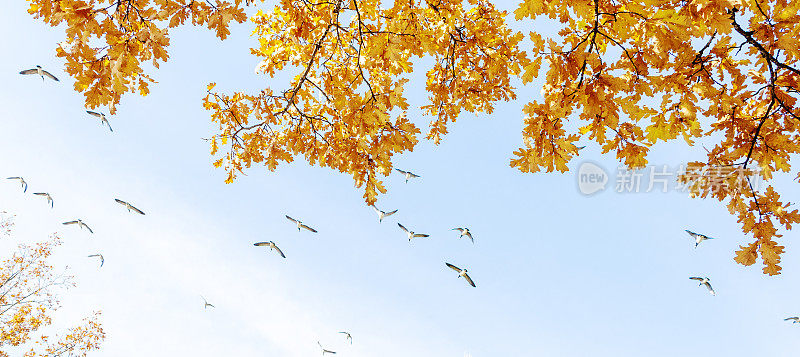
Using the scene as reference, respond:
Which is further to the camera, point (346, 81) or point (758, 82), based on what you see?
point (346, 81)

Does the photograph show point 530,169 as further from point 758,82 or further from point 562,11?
point 758,82

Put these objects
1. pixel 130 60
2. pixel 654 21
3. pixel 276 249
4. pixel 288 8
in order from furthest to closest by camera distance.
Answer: pixel 276 249
pixel 288 8
pixel 130 60
pixel 654 21

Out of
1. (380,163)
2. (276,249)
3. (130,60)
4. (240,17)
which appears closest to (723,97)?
(380,163)

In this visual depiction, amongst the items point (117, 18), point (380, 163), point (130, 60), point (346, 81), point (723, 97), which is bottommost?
point (130, 60)

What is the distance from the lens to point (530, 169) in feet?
9.50

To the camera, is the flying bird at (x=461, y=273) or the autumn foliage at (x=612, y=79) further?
the flying bird at (x=461, y=273)

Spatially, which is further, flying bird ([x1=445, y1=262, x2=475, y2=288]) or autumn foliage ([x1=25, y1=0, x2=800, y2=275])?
flying bird ([x1=445, y1=262, x2=475, y2=288])

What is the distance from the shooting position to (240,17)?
2830 millimetres

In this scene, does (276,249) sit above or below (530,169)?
above

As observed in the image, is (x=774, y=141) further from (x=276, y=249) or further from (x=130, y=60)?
(x=276, y=249)

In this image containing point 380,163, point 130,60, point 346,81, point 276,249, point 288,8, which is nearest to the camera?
point 130,60

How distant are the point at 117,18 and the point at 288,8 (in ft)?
6.89

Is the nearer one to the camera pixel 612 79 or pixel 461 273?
pixel 612 79

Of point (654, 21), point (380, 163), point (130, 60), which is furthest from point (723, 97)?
point (130, 60)
